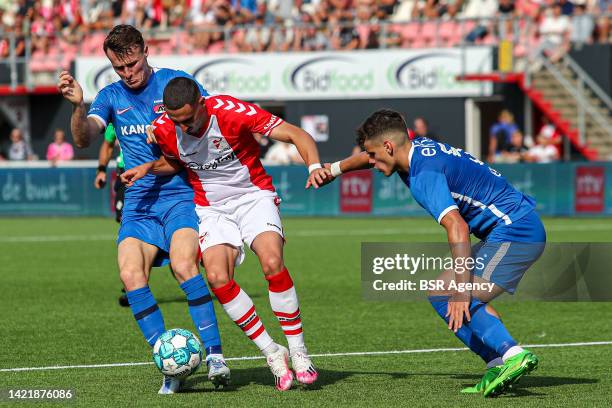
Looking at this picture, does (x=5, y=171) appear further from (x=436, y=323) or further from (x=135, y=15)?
(x=436, y=323)

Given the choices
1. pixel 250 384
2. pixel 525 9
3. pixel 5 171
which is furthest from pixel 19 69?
pixel 250 384

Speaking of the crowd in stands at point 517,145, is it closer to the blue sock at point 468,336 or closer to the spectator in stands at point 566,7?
the spectator in stands at point 566,7

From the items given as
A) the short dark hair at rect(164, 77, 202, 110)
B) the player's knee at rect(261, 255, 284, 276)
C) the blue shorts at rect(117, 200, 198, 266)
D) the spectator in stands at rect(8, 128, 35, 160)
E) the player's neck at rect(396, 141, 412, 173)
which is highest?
the short dark hair at rect(164, 77, 202, 110)

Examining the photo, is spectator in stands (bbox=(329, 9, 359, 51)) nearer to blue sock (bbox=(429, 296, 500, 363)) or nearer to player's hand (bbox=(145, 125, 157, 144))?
player's hand (bbox=(145, 125, 157, 144))

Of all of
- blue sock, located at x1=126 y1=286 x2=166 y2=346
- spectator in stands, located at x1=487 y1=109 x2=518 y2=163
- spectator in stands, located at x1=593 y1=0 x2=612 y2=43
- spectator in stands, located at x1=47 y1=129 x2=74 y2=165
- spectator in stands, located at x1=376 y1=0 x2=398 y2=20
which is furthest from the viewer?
spectator in stands, located at x1=376 y1=0 x2=398 y2=20

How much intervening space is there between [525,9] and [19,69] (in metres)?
14.0

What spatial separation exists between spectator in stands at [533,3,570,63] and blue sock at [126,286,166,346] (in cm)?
2118

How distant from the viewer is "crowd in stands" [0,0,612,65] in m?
28.3

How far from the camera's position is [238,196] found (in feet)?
26.8

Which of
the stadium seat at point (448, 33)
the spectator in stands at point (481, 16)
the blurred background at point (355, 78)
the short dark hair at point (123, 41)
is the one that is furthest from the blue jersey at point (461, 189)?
the stadium seat at point (448, 33)

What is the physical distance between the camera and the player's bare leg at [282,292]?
7859 mm

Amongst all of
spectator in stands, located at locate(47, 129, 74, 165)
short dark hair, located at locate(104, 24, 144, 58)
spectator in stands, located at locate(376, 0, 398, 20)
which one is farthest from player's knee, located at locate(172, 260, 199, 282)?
spectator in stands, located at locate(376, 0, 398, 20)

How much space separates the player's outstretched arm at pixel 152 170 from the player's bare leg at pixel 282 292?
30.1 inches

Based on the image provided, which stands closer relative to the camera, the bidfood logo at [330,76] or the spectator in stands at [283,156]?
the spectator in stands at [283,156]
